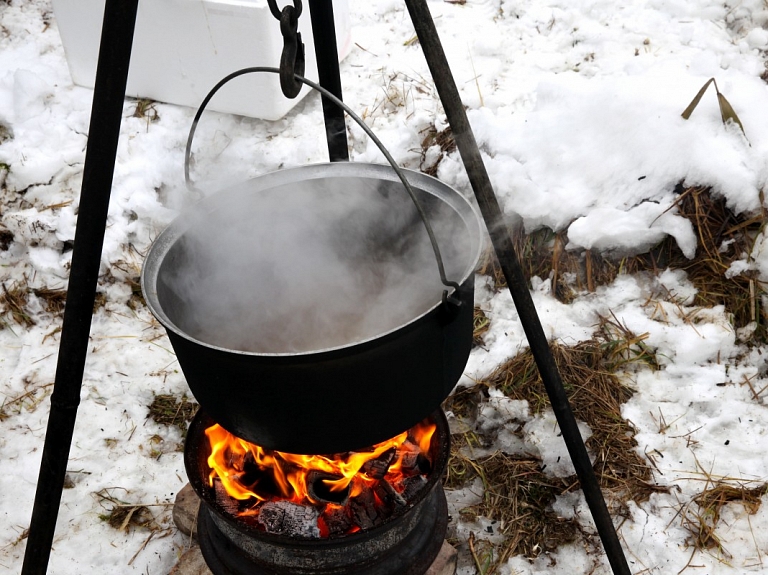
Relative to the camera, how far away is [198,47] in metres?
3.53

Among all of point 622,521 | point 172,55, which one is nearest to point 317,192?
point 622,521

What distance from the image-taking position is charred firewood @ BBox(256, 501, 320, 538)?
1938 millimetres

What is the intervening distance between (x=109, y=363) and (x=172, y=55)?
1.63 m

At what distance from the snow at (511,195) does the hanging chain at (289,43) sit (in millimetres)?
1605


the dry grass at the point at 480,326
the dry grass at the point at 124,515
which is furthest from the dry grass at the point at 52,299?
the dry grass at the point at 480,326

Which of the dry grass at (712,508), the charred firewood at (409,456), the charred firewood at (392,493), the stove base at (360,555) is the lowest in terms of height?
the dry grass at (712,508)

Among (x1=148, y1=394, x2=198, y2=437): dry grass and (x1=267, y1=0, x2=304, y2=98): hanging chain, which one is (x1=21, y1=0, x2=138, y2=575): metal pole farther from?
(x1=148, y1=394, x2=198, y2=437): dry grass

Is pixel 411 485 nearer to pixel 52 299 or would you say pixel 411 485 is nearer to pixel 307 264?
pixel 307 264

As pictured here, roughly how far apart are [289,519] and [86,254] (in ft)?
3.01

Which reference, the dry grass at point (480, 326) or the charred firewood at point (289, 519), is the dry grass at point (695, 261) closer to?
the dry grass at point (480, 326)

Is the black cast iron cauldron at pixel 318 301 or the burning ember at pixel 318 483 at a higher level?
the black cast iron cauldron at pixel 318 301

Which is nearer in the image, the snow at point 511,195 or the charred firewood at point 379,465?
the charred firewood at point 379,465

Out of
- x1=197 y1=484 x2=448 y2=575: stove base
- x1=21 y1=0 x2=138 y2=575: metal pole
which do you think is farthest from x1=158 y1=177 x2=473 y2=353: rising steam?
x1=197 y1=484 x2=448 y2=575: stove base

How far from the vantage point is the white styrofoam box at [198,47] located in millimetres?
3381
